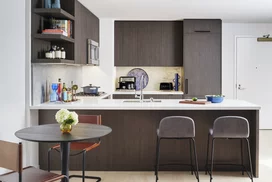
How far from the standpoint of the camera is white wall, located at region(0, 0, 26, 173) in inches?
140

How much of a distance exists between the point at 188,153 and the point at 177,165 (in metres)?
0.21

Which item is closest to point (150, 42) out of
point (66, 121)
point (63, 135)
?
point (66, 121)

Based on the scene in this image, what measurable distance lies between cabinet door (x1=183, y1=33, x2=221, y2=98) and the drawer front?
80 millimetres

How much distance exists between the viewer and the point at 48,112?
176 inches

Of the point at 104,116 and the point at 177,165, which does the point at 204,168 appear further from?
the point at 104,116

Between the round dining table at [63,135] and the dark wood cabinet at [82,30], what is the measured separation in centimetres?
213

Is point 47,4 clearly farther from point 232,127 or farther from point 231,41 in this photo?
point 231,41

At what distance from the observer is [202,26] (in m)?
7.04

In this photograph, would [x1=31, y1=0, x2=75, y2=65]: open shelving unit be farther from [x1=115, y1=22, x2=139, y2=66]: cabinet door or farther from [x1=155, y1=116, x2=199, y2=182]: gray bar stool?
[x1=115, y1=22, x2=139, y2=66]: cabinet door

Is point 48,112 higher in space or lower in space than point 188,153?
higher

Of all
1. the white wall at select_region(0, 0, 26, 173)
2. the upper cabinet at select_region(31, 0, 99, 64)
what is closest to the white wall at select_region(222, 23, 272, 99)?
the upper cabinet at select_region(31, 0, 99, 64)

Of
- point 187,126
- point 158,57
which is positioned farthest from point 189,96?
point 187,126

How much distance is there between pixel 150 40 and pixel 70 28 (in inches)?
102

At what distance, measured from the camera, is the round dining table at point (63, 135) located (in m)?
2.75
